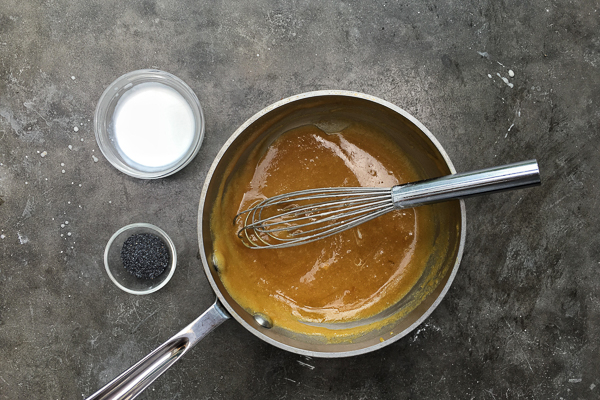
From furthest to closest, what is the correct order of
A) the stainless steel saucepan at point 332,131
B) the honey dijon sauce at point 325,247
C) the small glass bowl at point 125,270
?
the small glass bowl at point 125,270 < the honey dijon sauce at point 325,247 < the stainless steel saucepan at point 332,131

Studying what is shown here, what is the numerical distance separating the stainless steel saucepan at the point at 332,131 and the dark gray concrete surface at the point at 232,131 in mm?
198

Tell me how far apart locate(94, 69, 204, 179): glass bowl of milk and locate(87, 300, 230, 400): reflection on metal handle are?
0.52 metres

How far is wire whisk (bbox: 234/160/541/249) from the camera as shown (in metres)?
0.93

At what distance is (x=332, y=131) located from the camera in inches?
51.5

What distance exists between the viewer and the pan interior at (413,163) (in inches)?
44.5

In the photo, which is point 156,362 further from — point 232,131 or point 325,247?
point 232,131

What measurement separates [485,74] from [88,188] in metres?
1.36

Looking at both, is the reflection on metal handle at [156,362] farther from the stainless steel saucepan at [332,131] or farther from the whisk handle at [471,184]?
the whisk handle at [471,184]

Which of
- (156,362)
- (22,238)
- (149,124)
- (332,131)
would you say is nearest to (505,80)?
(332,131)

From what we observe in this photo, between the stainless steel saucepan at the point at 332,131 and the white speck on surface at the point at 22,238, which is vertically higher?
the white speck on surface at the point at 22,238

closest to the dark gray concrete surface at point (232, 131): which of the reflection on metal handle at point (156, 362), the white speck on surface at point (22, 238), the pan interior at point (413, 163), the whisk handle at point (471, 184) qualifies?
the white speck on surface at point (22, 238)

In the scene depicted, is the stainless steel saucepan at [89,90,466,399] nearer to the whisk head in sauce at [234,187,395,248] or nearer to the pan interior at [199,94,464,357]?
the pan interior at [199,94,464,357]

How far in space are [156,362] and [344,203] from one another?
0.60 m

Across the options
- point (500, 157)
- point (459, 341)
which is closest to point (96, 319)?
point (459, 341)
